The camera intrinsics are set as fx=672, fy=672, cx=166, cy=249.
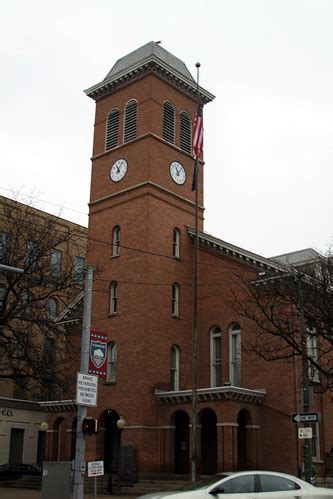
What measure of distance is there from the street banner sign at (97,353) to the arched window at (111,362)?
638 inches

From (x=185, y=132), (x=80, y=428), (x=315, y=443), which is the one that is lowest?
(x=315, y=443)

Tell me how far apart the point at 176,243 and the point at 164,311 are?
171 inches

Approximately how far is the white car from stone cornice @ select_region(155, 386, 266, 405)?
15.7 metres

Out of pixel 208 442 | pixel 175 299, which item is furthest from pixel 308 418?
pixel 175 299

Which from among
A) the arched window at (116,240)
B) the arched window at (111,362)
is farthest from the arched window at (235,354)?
the arched window at (116,240)

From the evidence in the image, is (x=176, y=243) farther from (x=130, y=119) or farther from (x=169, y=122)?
(x=130, y=119)

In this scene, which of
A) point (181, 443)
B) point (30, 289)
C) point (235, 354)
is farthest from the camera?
point (235, 354)

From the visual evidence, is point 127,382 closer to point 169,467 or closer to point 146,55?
point 169,467

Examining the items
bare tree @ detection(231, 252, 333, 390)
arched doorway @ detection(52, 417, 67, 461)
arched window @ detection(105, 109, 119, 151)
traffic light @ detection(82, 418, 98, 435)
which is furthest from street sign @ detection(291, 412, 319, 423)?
arched window @ detection(105, 109, 119, 151)

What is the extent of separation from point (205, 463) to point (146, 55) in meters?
23.9

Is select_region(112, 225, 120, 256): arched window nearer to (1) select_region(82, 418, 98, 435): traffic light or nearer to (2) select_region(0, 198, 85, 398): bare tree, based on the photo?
(2) select_region(0, 198, 85, 398): bare tree

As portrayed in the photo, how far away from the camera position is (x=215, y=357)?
119ft

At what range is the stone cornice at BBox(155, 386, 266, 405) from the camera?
31.0 meters

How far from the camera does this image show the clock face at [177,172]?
39.4 m
